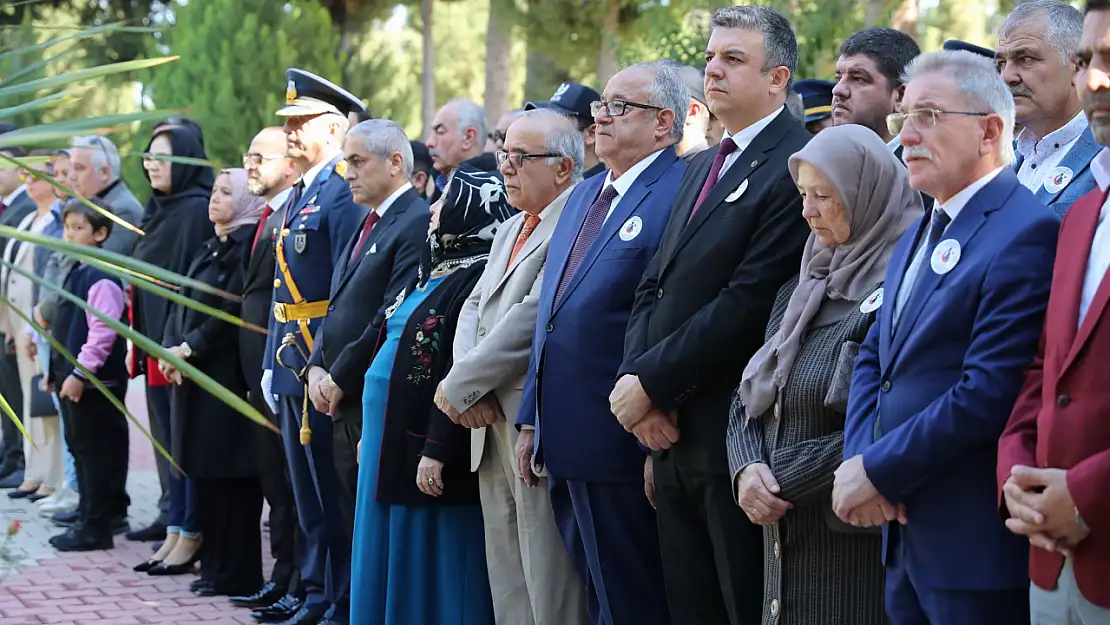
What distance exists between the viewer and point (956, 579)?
296 cm

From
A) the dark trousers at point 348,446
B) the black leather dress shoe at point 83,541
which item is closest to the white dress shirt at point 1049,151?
the dark trousers at point 348,446

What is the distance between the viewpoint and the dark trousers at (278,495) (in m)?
6.84

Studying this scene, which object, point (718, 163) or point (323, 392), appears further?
point (323, 392)

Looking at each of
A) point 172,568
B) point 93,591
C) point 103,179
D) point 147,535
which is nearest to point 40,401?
A: point 147,535

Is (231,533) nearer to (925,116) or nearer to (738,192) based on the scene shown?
(738,192)

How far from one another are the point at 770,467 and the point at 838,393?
29cm

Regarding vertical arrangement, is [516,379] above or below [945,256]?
below

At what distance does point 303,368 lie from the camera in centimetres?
616

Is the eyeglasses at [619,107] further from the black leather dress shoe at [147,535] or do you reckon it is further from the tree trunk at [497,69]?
the tree trunk at [497,69]

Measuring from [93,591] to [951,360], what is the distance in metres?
5.11

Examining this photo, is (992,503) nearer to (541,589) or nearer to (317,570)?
(541,589)

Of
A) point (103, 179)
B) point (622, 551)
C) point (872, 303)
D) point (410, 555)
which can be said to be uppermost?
point (103, 179)

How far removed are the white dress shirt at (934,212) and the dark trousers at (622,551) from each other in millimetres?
1460

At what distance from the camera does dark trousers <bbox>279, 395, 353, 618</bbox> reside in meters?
6.13
